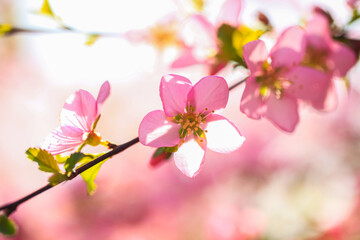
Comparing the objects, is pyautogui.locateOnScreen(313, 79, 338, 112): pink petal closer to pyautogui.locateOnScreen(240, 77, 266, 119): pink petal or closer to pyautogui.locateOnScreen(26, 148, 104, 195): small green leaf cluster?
pyautogui.locateOnScreen(240, 77, 266, 119): pink petal

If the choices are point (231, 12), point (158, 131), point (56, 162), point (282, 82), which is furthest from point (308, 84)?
point (56, 162)

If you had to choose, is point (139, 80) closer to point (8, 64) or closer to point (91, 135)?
point (8, 64)

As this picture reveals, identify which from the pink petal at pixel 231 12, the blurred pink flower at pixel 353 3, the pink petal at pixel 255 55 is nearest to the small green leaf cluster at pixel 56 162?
the pink petal at pixel 255 55

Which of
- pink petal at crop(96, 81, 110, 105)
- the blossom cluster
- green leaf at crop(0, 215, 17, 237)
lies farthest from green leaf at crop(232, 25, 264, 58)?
green leaf at crop(0, 215, 17, 237)

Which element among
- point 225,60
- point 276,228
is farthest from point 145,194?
point 225,60

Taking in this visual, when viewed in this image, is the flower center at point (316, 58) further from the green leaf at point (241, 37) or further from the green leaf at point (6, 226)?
the green leaf at point (6, 226)

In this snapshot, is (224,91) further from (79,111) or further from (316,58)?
(316,58)
